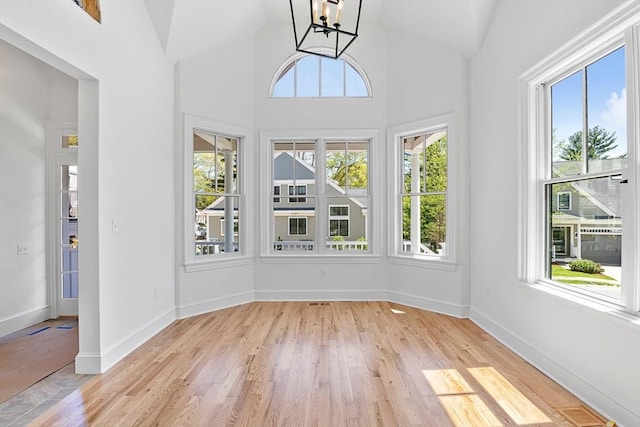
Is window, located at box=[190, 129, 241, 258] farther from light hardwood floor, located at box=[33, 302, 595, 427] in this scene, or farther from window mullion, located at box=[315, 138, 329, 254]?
light hardwood floor, located at box=[33, 302, 595, 427]

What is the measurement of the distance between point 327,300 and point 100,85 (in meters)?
3.73

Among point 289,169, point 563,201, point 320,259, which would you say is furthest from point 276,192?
point 563,201

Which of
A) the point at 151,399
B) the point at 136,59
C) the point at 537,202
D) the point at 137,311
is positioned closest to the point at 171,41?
the point at 136,59

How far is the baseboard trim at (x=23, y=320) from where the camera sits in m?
3.92

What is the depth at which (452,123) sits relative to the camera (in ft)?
15.0

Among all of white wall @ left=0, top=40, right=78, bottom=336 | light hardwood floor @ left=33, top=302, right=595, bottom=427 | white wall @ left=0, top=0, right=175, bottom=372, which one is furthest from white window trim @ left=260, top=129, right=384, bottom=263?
white wall @ left=0, top=40, right=78, bottom=336

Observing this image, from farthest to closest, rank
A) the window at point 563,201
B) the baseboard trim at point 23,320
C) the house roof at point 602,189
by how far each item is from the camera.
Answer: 1. the baseboard trim at point 23,320
2. the window at point 563,201
3. the house roof at point 602,189

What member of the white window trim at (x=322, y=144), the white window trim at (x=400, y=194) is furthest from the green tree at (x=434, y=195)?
the white window trim at (x=322, y=144)

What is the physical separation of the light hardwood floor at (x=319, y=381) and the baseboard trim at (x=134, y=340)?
84 mm

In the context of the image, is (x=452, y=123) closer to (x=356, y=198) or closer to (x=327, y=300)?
(x=356, y=198)

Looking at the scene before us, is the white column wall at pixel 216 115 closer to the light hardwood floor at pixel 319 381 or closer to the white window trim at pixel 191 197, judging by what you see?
the white window trim at pixel 191 197

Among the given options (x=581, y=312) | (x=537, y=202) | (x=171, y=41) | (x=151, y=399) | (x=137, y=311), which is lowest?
(x=151, y=399)

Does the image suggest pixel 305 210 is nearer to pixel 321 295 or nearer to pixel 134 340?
pixel 321 295

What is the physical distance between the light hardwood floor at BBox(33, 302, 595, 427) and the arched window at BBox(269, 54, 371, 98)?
126 inches
